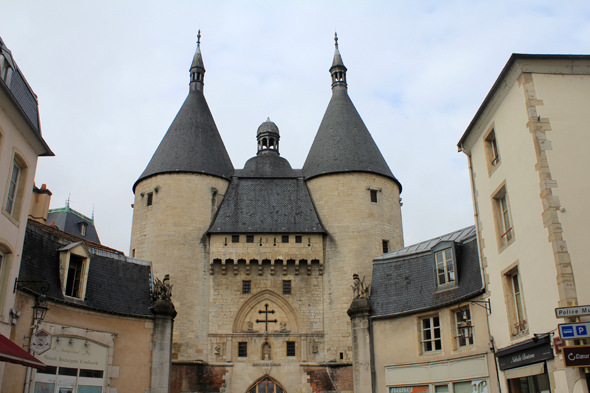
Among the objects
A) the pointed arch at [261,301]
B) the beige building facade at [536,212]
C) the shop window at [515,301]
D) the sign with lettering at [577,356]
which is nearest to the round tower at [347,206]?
the pointed arch at [261,301]

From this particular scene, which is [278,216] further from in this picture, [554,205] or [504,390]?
[554,205]

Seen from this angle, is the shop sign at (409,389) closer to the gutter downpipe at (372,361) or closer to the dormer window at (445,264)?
the gutter downpipe at (372,361)

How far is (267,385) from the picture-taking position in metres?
23.1

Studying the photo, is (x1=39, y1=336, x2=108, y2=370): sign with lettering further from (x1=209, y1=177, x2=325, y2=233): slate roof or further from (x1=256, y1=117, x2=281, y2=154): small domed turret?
(x1=256, y1=117, x2=281, y2=154): small domed turret

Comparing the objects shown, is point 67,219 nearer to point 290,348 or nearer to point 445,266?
point 290,348

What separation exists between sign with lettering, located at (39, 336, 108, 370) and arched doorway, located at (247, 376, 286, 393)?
1073cm

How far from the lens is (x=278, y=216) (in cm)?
2598

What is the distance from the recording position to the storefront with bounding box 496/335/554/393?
993cm

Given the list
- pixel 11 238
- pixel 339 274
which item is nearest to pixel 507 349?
pixel 11 238

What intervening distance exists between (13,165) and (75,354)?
15.6 ft

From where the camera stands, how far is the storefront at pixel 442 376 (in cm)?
1328

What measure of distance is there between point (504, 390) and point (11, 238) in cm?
1113

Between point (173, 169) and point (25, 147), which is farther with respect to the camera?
point (173, 169)

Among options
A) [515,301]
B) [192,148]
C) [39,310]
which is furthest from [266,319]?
[515,301]
